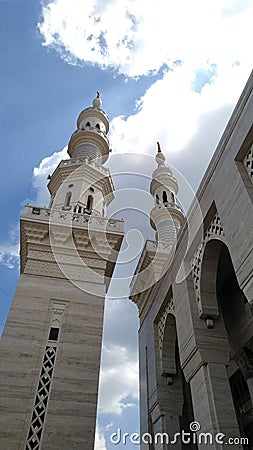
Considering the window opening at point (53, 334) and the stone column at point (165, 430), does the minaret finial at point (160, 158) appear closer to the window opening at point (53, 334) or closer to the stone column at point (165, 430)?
the window opening at point (53, 334)

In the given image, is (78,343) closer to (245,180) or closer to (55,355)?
(55,355)

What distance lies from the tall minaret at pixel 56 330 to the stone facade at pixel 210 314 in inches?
58.9

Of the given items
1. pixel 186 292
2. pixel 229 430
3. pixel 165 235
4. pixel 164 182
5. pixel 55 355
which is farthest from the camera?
pixel 164 182

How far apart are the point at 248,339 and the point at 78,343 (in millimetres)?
3503

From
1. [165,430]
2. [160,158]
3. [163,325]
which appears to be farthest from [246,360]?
[160,158]

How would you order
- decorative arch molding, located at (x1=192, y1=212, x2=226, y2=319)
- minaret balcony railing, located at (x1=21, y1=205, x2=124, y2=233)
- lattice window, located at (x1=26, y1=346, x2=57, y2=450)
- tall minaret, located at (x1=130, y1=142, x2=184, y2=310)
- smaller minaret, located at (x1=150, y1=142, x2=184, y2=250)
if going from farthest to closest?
1. smaller minaret, located at (x1=150, y1=142, x2=184, y2=250)
2. tall minaret, located at (x1=130, y1=142, x2=184, y2=310)
3. minaret balcony railing, located at (x1=21, y1=205, x2=124, y2=233)
4. lattice window, located at (x1=26, y1=346, x2=57, y2=450)
5. decorative arch molding, located at (x1=192, y1=212, x2=226, y2=319)

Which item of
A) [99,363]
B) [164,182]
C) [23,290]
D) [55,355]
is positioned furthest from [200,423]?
[164,182]

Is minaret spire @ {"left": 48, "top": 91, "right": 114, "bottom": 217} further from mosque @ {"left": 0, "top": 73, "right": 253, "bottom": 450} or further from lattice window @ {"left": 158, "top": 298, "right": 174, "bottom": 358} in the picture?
lattice window @ {"left": 158, "top": 298, "right": 174, "bottom": 358}

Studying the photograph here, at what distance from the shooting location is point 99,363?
7980 mm

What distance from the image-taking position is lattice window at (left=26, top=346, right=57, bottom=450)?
6.73 m

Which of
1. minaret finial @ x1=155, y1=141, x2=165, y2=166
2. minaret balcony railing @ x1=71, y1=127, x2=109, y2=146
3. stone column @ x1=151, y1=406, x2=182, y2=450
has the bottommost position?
stone column @ x1=151, y1=406, x2=182, y2=450

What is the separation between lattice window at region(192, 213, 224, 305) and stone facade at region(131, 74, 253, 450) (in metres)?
0.02

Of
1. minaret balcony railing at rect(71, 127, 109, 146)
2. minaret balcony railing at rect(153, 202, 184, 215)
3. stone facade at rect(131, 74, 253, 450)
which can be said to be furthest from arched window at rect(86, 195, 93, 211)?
minaret balcony railing at rect(153, 202, 184, 215)

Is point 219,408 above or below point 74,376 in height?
below
